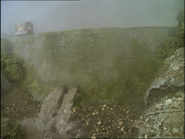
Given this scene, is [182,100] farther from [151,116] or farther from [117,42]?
[117,42]

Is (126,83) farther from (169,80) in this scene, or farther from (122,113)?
(169,80)

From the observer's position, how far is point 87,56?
10.3ft

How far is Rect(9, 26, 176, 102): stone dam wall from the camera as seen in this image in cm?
285

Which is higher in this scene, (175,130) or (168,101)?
(168,101)

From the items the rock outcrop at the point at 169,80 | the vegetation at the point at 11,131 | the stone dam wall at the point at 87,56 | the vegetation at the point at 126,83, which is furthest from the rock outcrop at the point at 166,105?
the vegetation at the point at 11,131

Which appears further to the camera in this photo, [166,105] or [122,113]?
[122,113]

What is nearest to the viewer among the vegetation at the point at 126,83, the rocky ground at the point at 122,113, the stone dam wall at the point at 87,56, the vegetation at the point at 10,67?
the rocky ground at the point at 122,113

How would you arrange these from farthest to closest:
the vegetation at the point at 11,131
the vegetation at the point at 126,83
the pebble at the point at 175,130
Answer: the vegetation at the point at 126,83 → the vegetation at the point at 11,131 → the pebble at the point at 175,130

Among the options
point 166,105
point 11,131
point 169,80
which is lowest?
point 11,131

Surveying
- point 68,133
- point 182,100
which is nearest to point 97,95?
point 68,133

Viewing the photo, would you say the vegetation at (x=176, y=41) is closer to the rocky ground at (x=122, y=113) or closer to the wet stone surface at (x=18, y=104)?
the rocky ground at (x=122, y=113)

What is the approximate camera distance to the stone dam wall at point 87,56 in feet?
9.34

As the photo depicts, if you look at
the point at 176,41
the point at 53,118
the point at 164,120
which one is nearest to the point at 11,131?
the point at 53,118

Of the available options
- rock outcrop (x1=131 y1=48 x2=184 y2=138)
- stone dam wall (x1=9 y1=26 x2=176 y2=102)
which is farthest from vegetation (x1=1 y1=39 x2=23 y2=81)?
rock outcrop (x1=131 y1=48 x2=184 y2=138)
